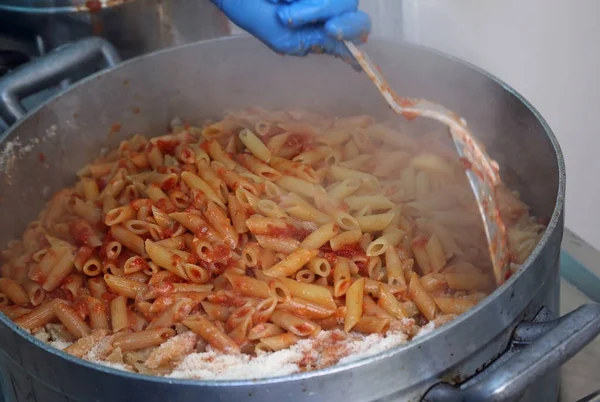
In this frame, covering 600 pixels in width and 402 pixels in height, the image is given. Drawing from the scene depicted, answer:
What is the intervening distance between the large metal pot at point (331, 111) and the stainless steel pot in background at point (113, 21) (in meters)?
0.26

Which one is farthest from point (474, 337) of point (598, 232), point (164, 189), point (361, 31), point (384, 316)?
point (598, 232)

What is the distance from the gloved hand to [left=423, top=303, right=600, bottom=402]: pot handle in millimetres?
771

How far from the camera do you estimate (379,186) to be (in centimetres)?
183

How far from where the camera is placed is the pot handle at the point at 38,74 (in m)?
1.80

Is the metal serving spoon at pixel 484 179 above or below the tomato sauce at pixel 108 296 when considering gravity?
above

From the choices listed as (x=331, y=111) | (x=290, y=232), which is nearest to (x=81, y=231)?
(x=290, y=232)

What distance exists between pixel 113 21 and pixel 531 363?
165cm

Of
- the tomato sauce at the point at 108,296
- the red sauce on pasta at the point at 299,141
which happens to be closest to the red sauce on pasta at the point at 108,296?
the tomato sauce at the point at 108,296

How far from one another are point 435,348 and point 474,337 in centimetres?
8

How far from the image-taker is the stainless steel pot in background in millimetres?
2119

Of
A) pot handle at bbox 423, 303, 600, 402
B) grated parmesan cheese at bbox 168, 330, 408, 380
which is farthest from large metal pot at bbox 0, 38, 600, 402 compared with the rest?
grated parmesan cheese at bbox 168, 330, 408, 380

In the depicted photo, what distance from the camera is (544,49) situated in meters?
2.10

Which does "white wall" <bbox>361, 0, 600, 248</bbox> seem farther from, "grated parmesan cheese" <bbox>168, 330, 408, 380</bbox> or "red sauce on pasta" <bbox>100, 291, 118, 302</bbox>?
"red sauce on pasta" <bbox>100, 291, 118, 302</bbox>

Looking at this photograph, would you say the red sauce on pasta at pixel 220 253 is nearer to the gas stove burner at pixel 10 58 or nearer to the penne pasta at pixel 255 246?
the penne pasta at pixel 255 246
